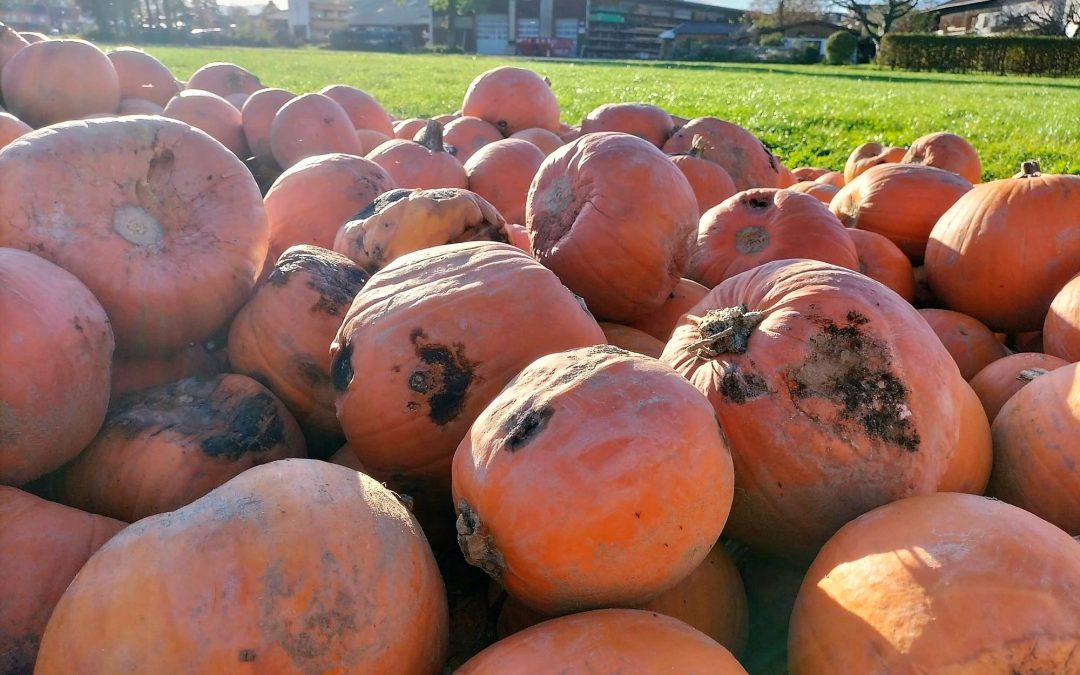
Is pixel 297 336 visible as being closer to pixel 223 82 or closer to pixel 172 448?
pixel 172 448

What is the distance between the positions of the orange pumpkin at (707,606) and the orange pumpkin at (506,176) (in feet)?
7.89

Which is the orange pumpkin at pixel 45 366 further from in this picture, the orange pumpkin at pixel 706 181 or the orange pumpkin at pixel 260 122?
the orange pumpkin at pixel 260 122

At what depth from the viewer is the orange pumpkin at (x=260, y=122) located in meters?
4.68

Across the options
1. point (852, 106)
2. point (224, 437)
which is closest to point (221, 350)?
point (224, 437)

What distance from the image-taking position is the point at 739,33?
2778 inches

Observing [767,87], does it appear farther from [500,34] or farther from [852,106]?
[500,34]

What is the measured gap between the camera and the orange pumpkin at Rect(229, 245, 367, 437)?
2166mm

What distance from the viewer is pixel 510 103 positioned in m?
5.62

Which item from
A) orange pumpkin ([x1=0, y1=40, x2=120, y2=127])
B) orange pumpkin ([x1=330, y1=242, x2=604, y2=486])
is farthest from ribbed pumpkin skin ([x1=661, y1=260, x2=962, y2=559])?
orange pumpkin ([x1=0, y1=40, x2=120, y2=127])

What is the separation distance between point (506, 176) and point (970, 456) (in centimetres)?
259

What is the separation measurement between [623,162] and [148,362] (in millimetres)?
1562

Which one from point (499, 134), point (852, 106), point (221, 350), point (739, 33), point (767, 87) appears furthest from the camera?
point (739, 33)

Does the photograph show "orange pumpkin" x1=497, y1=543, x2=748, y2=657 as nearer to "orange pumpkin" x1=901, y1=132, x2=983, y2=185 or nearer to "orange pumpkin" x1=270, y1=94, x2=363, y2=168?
"orange pumpkin" x1=270, y1=94, x2=363, y2=168

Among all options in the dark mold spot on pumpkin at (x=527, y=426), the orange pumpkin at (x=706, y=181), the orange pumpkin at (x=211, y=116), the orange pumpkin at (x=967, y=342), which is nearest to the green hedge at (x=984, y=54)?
the orange pumpkin at (x=706, y=181)
